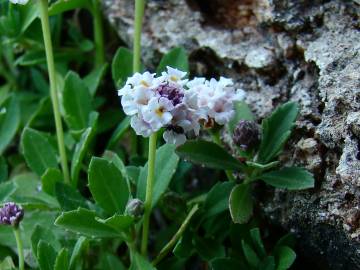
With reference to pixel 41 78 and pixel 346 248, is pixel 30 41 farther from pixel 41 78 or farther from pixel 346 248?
pixel 346 248

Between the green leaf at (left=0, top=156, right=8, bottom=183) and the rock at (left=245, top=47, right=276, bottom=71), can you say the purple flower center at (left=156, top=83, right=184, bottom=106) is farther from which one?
the green leaf at (left=0, top=156, right=8, bottom=183)

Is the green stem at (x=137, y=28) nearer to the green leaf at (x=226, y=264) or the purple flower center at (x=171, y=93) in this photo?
the purple flower center at (x=171, y=93)

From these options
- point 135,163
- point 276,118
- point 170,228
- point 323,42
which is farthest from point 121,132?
point 323,42

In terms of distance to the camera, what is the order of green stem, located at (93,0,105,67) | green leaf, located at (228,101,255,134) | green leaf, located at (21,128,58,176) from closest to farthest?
green leaf, located at (228,101,255,134) < green leaf, located at (21,128,58,176) < green stem, located at (93,0,105,67)

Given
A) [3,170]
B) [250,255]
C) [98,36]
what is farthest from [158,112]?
[98,36]

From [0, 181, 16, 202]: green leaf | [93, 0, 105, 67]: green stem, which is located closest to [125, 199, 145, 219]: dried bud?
[0, 181, 16, 202]: green leaf
